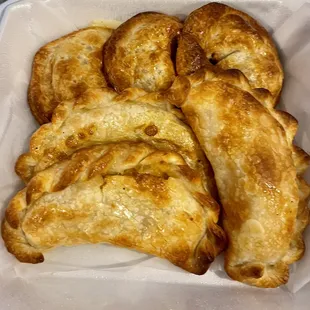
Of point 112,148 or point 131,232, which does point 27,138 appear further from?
point 131,232

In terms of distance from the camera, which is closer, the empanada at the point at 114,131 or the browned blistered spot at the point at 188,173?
the browned blistered spot at the point at 188,173

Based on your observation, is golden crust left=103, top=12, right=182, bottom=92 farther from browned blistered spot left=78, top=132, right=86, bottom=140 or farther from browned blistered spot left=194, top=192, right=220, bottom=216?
browned blistered spot left=194, top=192, right=220, bottom=216

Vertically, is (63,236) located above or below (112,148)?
below

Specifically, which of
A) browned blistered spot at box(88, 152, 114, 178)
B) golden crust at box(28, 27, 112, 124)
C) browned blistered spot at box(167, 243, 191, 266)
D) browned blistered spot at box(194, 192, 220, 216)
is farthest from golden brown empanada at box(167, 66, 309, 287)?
golden crust at box(28, 27, 112, 124)

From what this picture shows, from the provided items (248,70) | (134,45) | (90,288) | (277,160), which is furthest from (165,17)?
(90,288)

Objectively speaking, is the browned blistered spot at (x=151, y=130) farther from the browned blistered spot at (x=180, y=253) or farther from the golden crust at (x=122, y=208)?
the browned blistered spot at (x=180, y=253)

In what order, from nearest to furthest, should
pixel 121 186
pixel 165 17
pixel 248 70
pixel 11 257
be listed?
1. pixel 121 186
2. pixel 11 257
3. pixel 248 70
4. pixel 165 17

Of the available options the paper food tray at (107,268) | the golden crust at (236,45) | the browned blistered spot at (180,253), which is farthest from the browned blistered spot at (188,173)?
the golden crust at (236,45)

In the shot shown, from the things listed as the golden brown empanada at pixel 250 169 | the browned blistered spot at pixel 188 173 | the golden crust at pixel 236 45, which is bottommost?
the browned blistered spot at pixel 188 173
